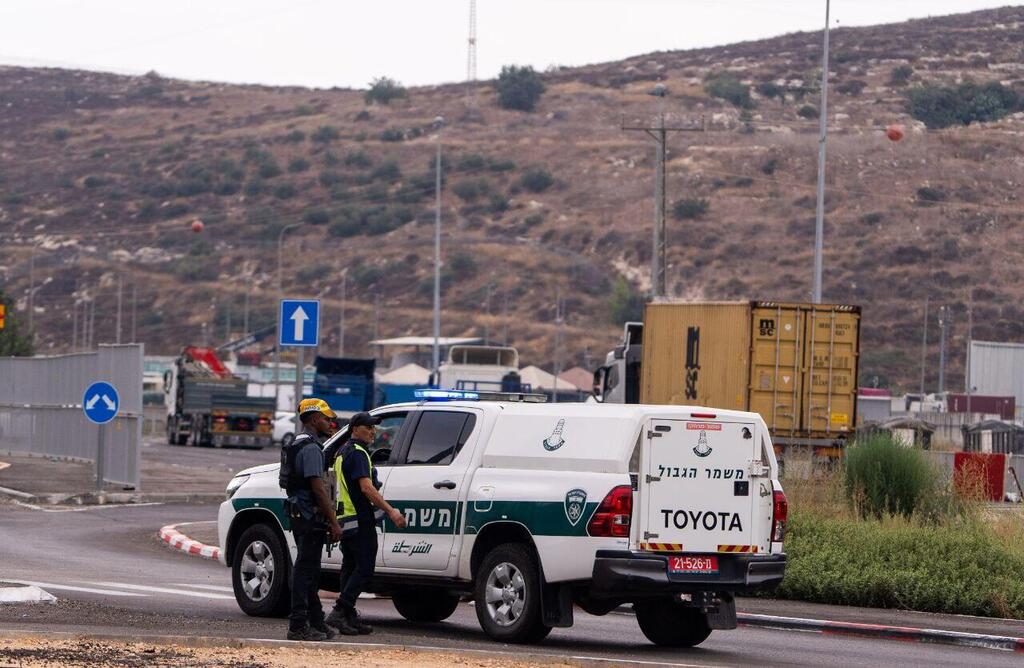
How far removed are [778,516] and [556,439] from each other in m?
1.93

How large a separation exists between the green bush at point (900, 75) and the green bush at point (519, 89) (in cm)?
3309

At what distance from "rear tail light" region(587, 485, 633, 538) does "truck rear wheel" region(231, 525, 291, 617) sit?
127 inches

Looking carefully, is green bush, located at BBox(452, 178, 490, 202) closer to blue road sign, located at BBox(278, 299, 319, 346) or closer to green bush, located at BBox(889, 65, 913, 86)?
green bush, located at BBox(889, 65, 913, 86)

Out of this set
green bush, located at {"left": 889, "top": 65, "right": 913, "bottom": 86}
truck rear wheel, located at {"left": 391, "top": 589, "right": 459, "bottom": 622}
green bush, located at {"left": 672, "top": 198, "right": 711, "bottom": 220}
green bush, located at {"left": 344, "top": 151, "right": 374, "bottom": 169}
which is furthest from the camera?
green bush, located at {"left": 889, "top": 65, "right": 913, "bottom": 86}

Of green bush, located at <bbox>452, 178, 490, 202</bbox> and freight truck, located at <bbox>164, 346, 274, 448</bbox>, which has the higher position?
green bush, located at <bbox>452, 178, 490, 202</bbox>

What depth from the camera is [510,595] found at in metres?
13.0

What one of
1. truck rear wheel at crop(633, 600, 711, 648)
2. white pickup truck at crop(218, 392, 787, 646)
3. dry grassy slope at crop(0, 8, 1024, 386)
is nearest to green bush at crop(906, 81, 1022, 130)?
dry grassy slope at crop(0, 8, 1024, 386)

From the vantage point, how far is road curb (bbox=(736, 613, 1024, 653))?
572 inches

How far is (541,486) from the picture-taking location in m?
12.9

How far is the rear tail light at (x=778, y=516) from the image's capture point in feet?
43.8

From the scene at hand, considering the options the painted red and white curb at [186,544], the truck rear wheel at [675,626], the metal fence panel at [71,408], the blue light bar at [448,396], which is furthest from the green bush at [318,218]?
the truck rear wheel at [675,626]

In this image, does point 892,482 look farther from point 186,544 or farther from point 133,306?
point 133,306

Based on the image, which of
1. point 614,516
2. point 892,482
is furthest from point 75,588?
point 892,482

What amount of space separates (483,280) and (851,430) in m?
78.9
